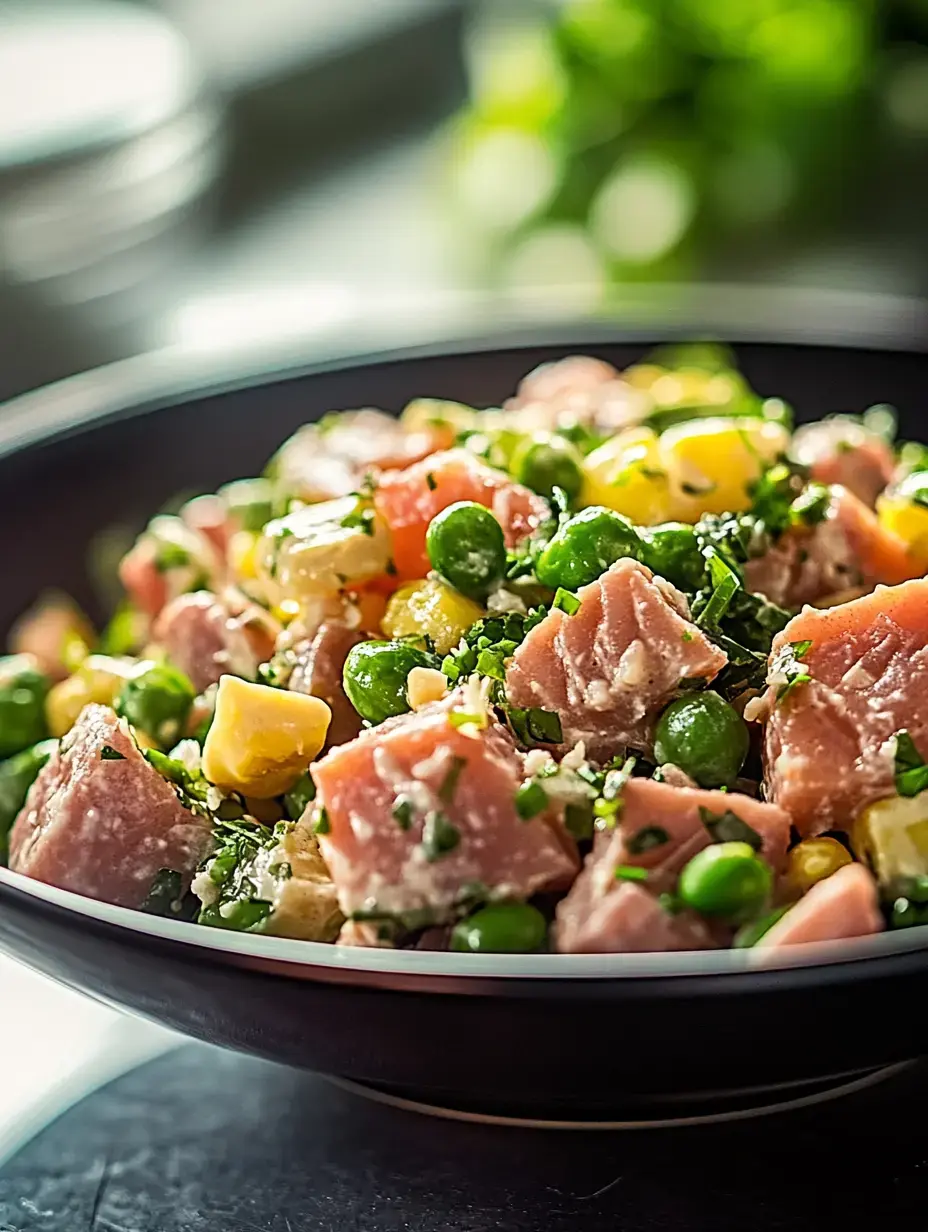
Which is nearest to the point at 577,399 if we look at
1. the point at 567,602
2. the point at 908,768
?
the point at 567,602

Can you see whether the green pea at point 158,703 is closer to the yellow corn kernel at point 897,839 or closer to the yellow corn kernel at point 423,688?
the yellow corn kernel at point 423,688

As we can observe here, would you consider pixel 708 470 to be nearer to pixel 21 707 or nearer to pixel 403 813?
pixel 403 813

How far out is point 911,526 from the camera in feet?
8.27

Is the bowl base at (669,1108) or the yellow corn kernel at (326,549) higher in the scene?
the yellow corn kernel at (326,549)

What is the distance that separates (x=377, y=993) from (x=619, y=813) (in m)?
0.39

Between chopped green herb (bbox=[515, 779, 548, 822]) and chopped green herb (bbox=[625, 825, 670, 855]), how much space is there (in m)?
0.11

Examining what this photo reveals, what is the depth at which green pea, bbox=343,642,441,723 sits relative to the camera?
2191 millimetres

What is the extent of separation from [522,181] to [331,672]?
3.42 m

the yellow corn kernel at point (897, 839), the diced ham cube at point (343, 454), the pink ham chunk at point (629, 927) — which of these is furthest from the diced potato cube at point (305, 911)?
the diced ham cube at point (343, 454)

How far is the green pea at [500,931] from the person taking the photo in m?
1.81

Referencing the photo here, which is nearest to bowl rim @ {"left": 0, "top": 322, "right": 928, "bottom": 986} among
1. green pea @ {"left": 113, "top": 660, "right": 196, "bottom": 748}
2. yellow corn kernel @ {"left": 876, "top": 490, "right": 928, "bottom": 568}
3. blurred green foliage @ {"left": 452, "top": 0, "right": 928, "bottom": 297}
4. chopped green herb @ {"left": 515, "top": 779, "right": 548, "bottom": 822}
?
chopped green herb @ {"left": 515, "top": 779, "right": 548, "bottom": 822}

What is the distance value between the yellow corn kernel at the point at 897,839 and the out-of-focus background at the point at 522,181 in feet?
7.78

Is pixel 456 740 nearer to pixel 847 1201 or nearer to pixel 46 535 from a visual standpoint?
pixel 847 1201

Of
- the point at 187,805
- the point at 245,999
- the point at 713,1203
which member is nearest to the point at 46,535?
the point at 187,805
